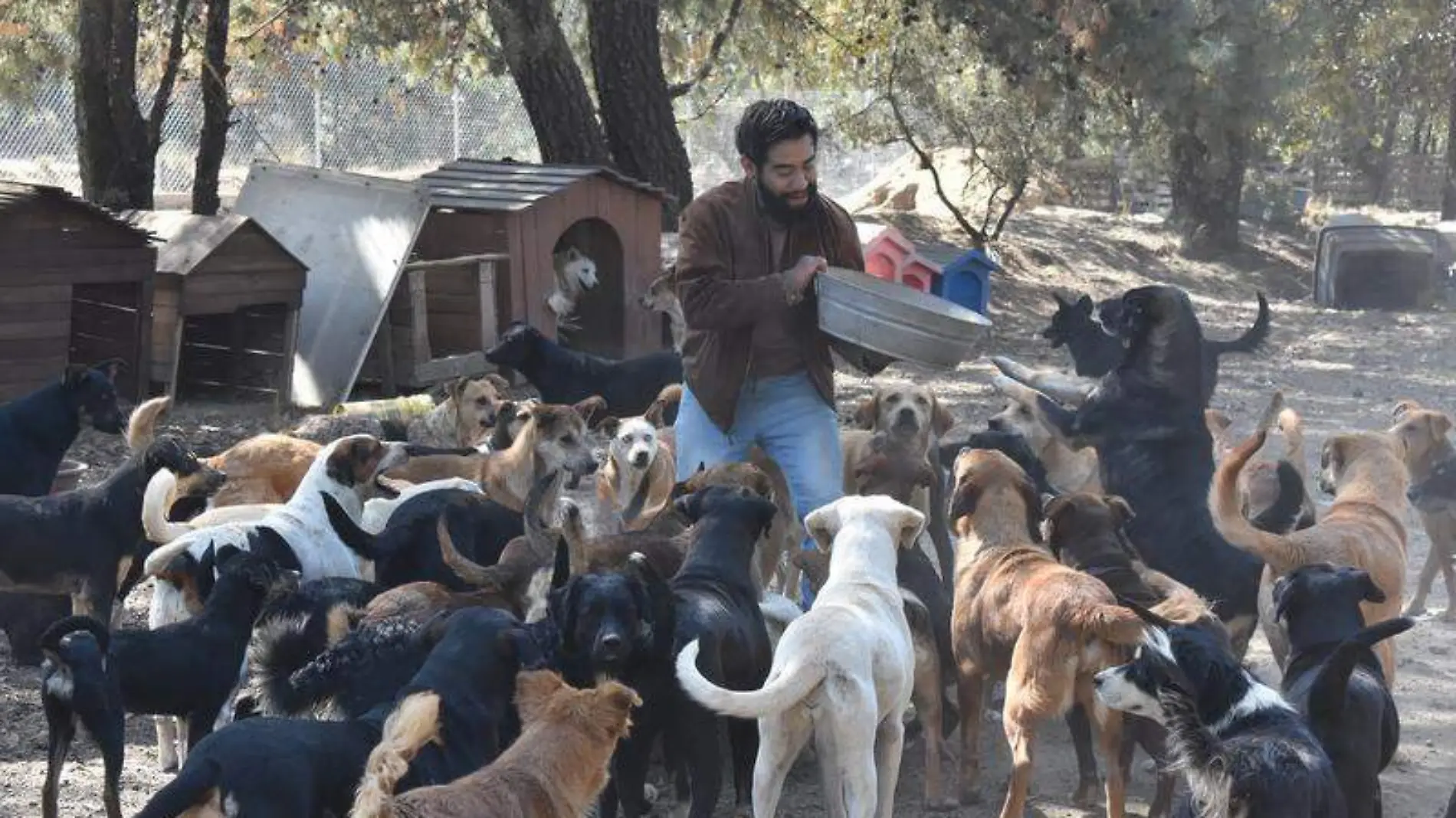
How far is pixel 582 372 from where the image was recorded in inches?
457

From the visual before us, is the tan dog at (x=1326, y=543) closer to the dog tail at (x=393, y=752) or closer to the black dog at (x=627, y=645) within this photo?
the black dog at (x=627, y=645)

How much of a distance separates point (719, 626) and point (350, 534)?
1560 mm

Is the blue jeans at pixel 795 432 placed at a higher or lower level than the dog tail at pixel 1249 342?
lower

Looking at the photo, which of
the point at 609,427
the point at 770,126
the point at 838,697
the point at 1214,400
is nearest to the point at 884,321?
the point at 770,126

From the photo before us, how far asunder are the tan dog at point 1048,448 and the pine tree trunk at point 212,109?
7251 millimetres

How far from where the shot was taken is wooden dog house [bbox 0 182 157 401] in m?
11.6

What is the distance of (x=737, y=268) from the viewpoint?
647 centimetres

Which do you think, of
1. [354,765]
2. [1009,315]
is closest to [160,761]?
[354,765]

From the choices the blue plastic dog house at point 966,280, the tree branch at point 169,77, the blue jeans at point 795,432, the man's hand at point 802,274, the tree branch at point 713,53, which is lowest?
the blue jeans at point 795,432

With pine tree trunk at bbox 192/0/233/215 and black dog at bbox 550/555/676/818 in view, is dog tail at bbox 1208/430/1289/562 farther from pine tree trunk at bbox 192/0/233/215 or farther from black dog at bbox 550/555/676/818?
pine tree trunk at bbox 192/0/233/215

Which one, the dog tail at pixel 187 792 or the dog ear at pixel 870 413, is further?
the dog ear at pixel 870 413

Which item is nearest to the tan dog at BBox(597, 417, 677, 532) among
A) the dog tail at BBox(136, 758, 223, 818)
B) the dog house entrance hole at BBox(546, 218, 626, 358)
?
the dog tail at BBox(136, 758, 223, 818)

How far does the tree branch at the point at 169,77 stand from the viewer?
45.5 ft

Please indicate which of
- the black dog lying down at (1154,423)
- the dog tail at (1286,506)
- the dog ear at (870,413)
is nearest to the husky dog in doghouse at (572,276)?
the dog ear at (870,413)
